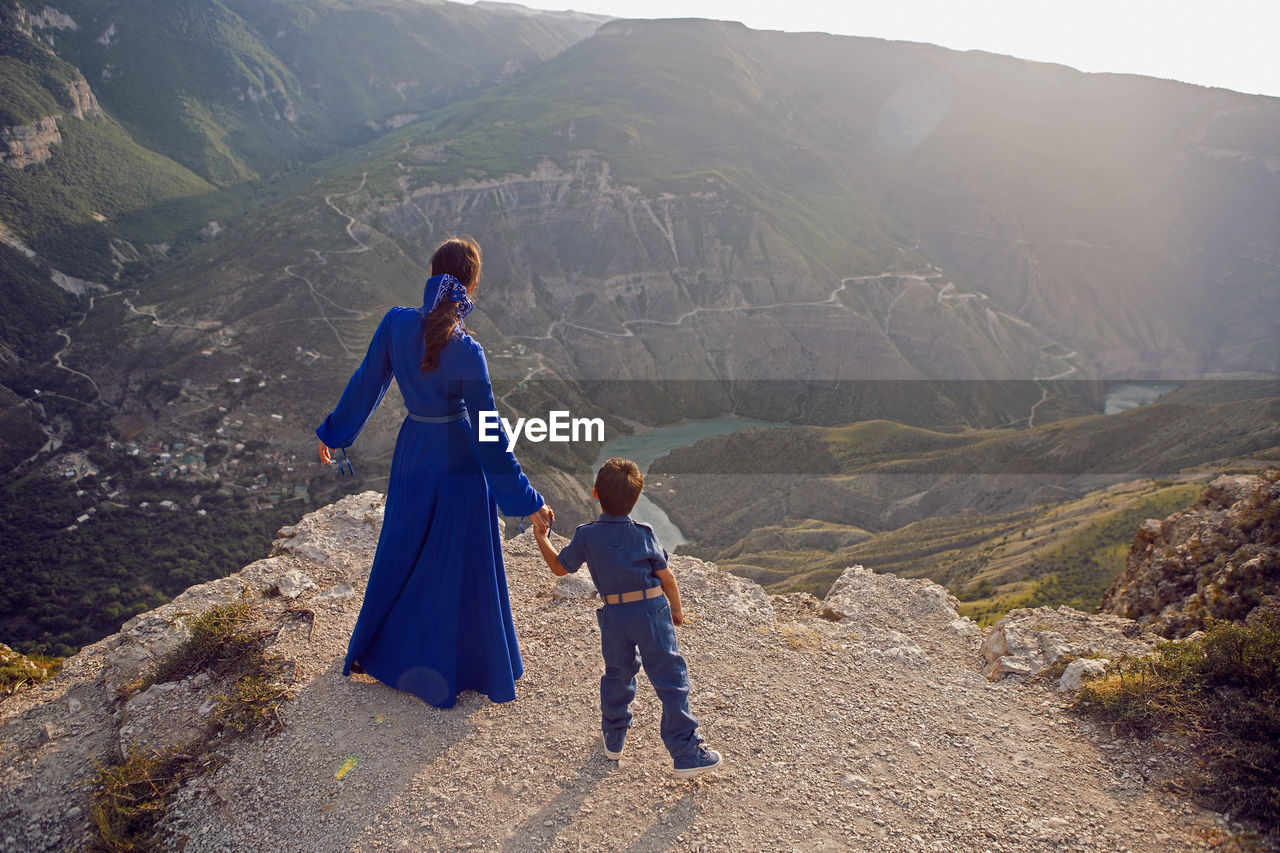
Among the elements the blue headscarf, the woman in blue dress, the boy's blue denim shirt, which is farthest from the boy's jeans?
the blue headscarf

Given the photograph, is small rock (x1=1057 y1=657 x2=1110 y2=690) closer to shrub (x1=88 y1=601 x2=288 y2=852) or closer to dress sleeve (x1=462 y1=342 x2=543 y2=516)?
dress sleeve (x1=462 y1=342 x2=543 y2=516)

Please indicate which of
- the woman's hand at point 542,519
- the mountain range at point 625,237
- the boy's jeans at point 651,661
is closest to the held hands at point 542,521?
the woman's hand at point 542,519

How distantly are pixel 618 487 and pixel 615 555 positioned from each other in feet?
1.34

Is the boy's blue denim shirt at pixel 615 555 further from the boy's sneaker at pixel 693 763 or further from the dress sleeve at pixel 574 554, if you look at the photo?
the boy's sneaker at pixel 693 763

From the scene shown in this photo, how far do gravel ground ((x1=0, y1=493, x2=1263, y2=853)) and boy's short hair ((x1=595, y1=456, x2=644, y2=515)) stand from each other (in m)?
1.90

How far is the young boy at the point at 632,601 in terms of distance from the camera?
12.3 ft

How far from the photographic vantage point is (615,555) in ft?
12.3

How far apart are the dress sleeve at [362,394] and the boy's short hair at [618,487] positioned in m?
1.78

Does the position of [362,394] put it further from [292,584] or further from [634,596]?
[292,584]

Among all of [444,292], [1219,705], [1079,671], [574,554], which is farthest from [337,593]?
[1219,705]

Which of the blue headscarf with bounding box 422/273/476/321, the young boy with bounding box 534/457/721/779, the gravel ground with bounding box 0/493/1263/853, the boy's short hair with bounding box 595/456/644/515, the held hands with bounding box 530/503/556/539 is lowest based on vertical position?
the gravel ground with bounding box 0/493/1263/853

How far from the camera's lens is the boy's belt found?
381 cm

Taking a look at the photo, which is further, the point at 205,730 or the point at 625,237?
the point at 625,237

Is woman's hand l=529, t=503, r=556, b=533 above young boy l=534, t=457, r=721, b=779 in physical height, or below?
above
